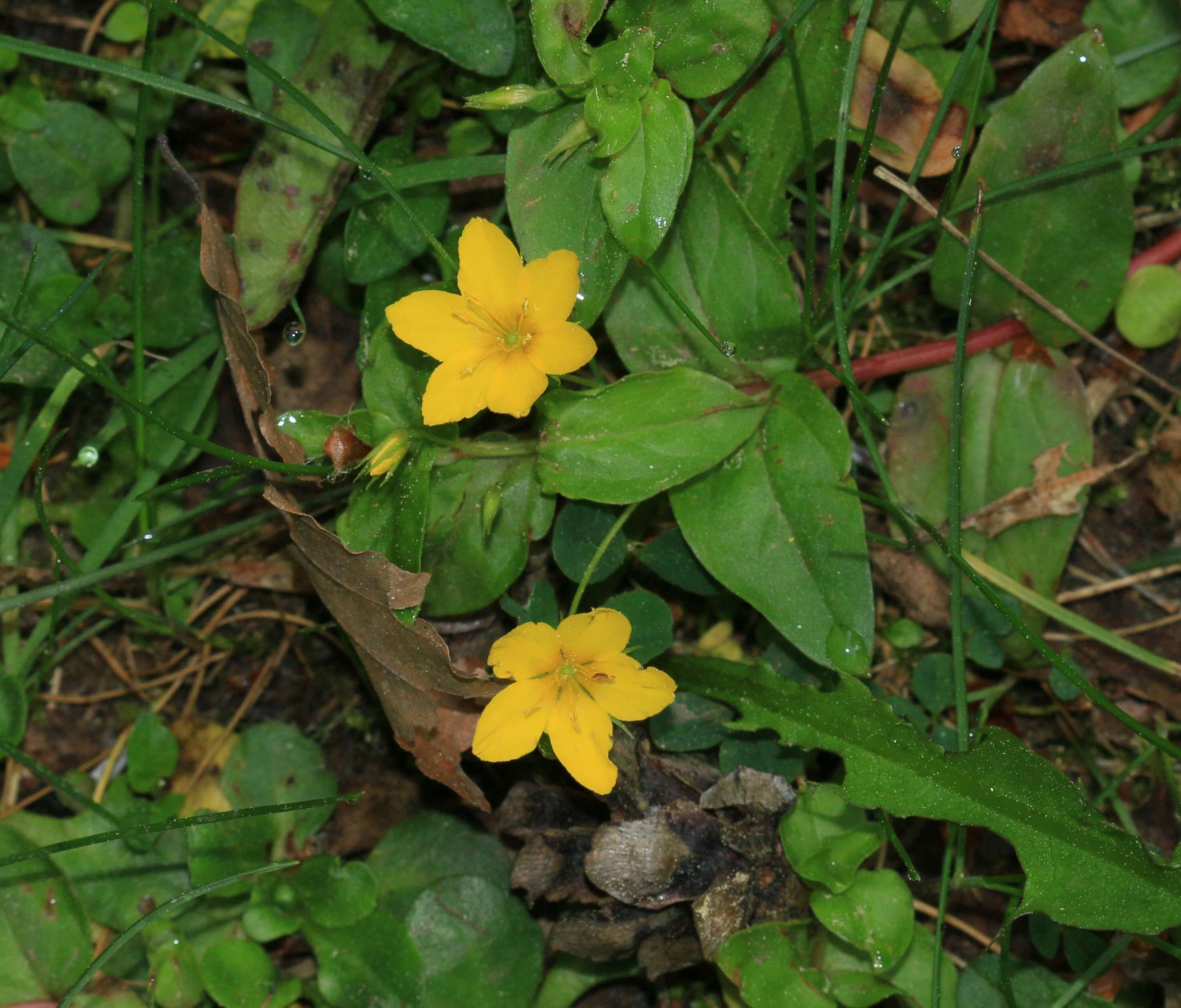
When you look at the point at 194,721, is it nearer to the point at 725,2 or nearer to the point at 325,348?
the point at 325,348

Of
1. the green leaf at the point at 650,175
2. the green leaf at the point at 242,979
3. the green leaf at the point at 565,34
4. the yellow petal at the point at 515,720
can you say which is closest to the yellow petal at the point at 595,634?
the yellow petal at the point at 515,720

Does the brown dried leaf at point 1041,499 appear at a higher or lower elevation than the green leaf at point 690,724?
higher

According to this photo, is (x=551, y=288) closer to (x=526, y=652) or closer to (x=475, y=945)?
(x=526, y=652)

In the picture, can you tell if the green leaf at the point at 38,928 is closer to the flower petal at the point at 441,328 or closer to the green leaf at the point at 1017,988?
the flower petal at the point at 441,328

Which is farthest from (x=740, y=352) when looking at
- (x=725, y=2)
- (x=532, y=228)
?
(x=725, y=2)

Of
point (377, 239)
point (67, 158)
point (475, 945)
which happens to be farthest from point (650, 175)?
point (475, 945)
